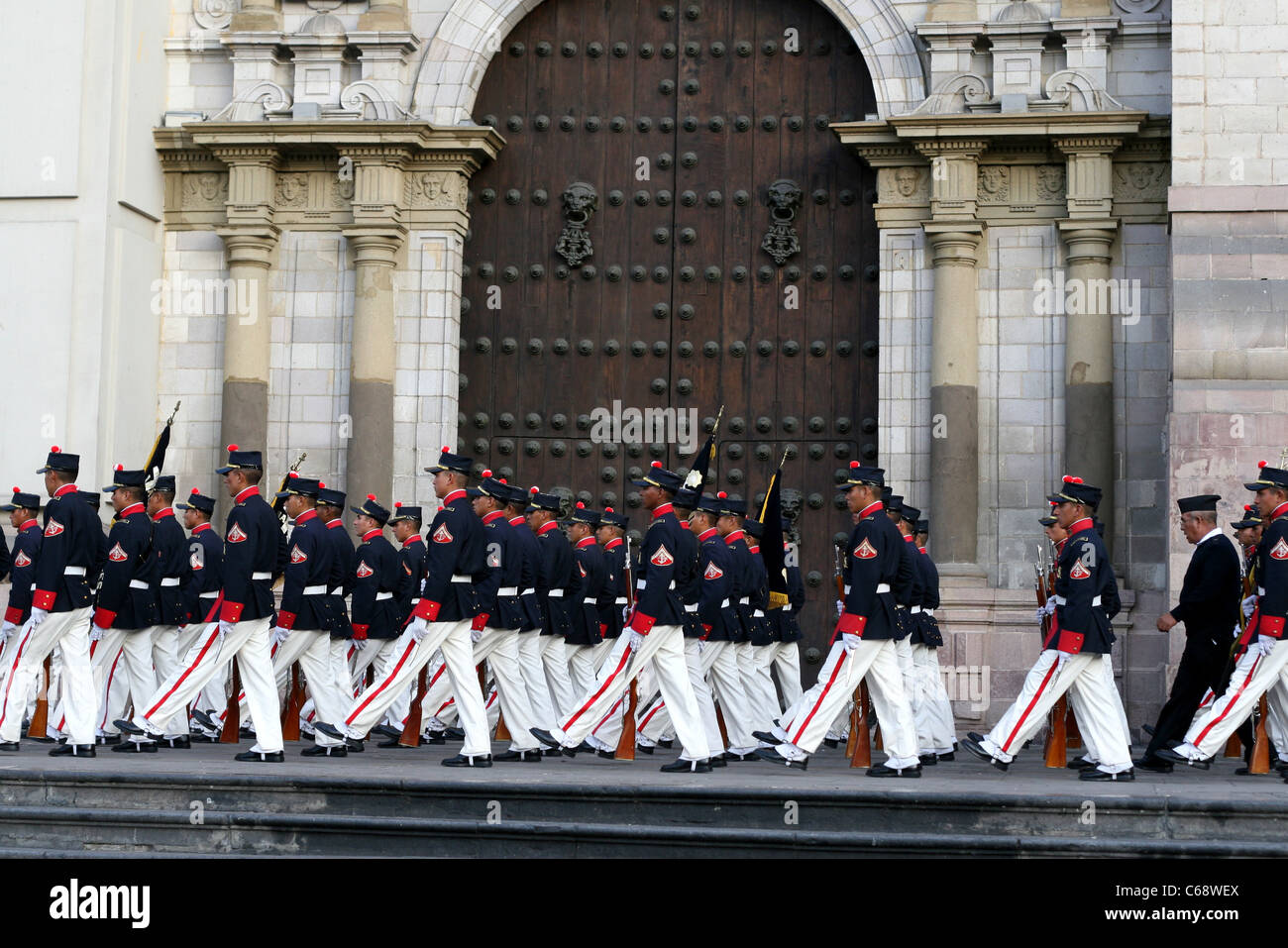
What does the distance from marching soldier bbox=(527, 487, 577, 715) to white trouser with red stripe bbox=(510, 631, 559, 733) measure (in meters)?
0.19

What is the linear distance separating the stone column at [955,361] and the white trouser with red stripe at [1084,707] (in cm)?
393

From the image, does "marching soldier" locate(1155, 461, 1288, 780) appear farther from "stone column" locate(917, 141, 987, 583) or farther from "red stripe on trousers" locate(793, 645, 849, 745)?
"stone column" locate(917, 141, 987, 583)

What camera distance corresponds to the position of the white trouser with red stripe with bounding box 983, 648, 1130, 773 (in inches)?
439

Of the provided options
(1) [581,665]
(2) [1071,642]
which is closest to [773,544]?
(1) [581,665]

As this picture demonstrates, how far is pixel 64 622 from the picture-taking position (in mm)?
11992

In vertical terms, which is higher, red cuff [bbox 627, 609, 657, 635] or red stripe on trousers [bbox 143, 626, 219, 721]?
red cuff [bbox 627, 609, 657, 635]

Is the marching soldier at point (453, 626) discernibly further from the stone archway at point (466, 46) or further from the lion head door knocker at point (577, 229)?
the stone archway at point (466, 46)

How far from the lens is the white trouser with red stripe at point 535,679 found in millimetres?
12961

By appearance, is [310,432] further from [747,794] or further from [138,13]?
[747,794]

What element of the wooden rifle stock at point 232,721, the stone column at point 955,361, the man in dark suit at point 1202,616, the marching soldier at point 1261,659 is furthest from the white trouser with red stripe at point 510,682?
the stone column at point 955,361

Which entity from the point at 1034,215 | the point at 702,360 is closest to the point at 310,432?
the point at 702,360

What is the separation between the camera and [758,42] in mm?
16672

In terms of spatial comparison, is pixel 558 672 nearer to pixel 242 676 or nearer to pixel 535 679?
pixel 535 679

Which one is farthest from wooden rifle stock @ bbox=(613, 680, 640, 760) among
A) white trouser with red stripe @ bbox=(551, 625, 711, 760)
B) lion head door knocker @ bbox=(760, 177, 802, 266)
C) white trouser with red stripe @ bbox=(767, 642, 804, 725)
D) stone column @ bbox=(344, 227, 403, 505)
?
lion head door knocker @ bbox=(760, 177, 802, 266)
